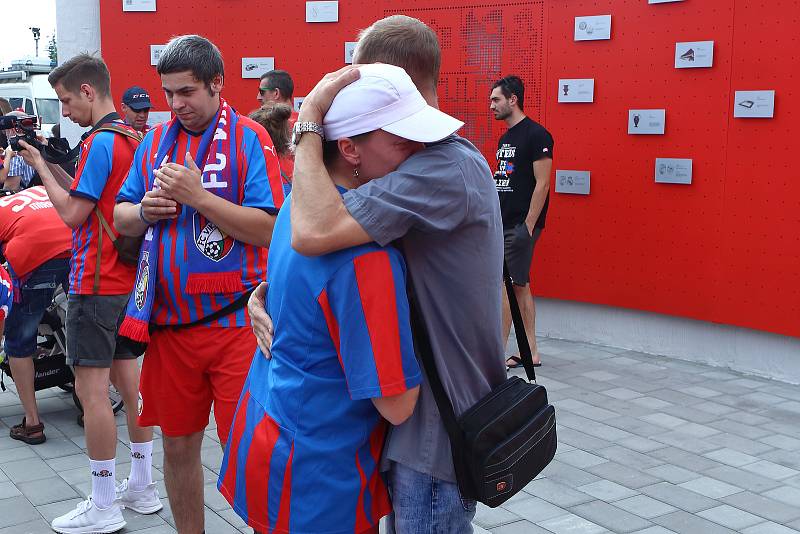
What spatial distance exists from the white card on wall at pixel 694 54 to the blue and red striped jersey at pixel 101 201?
177 inches

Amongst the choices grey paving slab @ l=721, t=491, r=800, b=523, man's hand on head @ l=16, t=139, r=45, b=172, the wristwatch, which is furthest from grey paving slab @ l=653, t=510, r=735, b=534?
man's hand on head @ l=16, t=139, r=45, b=172

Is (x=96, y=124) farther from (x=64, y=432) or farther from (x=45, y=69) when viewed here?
(x=45, y=69)

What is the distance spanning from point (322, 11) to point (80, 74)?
4.65 meters

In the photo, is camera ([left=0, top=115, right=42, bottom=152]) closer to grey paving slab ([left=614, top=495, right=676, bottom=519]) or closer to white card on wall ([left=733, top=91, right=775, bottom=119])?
grey paving slab ([left=614, top=495, right=676, bottom=519])

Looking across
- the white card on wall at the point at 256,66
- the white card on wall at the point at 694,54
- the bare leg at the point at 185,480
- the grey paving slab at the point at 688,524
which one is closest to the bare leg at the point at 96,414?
the bare leg at the point at 185,480

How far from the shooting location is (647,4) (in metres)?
7.20

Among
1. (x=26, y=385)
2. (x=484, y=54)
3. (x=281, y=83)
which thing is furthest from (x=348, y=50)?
(x=26, y=385)

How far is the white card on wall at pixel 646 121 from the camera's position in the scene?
7.18m

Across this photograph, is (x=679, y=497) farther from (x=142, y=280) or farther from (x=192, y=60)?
(x=192, y=60)

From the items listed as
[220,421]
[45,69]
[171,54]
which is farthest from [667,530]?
[45,69]

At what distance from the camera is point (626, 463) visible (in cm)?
Answer: 498

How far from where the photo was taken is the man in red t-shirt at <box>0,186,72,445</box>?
532 cm

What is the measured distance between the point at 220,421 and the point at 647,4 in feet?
17.3

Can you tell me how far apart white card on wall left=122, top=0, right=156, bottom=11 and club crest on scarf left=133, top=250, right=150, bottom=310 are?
6.41 m
